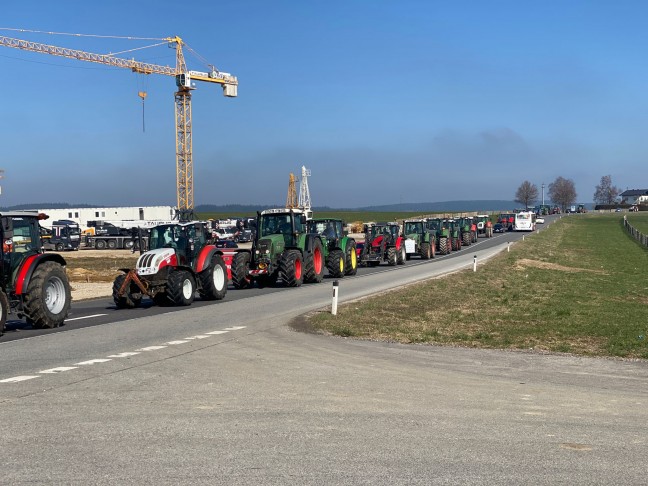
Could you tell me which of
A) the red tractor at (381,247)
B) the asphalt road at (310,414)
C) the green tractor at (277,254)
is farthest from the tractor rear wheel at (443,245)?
the asphalt road at (310,414)

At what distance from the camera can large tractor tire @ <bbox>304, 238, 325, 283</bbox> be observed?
93.8 feet

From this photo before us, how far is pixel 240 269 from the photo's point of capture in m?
26.6

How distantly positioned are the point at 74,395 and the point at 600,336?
1016 centimetres

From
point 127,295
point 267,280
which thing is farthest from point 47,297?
point 267,280

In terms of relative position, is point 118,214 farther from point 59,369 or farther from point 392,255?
point 59,369

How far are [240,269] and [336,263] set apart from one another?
628 centimetres

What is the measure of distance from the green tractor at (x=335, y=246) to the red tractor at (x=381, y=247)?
586 centimetres

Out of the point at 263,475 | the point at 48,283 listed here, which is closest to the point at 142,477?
the point at 263,475

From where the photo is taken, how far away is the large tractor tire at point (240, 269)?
2664 cm

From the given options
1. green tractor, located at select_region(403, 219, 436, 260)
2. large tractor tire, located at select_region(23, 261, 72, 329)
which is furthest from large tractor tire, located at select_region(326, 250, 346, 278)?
large tractor tire, located at select_region(23, 261, 72, 329)

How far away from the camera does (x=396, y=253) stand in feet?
133

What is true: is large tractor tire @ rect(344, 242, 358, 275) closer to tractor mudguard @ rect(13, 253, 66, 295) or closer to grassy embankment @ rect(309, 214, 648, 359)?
grassy embankment @ rect(309, 214, 648, 359)

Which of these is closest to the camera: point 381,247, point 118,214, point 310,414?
point 310,414

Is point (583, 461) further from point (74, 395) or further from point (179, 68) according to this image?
point (179, 68)
